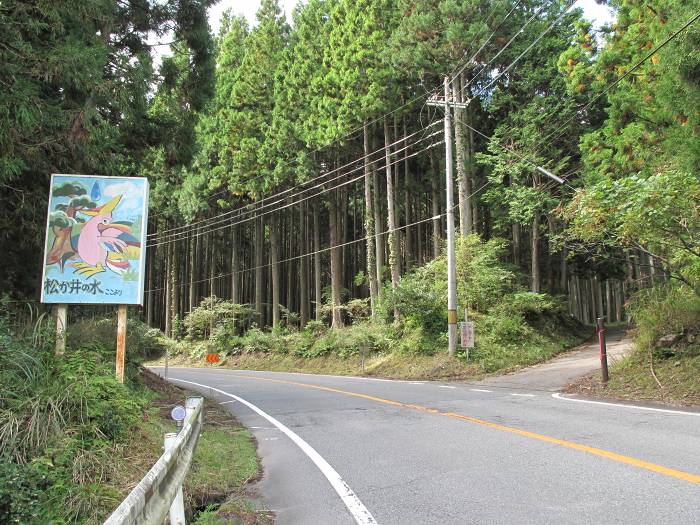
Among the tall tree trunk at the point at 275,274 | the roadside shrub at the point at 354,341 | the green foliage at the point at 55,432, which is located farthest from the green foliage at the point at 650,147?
the tall tree trunk at the point at 275,274

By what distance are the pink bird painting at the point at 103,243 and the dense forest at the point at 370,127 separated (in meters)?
1.07

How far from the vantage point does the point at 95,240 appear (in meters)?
8.32

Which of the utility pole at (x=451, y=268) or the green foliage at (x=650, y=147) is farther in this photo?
the utility pole at (x=451, y=268)

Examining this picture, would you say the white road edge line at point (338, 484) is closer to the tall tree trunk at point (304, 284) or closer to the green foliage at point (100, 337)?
the green foliage at point (100, 337)

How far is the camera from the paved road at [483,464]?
450cm

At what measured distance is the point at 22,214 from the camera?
874cm

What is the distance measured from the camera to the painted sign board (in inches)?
318

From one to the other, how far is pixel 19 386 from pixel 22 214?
4168 millimetres

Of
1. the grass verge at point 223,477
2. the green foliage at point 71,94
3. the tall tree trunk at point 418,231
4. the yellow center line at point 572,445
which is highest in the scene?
the tall tree trunk at point 418,231

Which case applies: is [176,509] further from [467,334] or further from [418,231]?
[418,231]

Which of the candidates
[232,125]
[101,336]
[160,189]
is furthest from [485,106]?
[101,336]

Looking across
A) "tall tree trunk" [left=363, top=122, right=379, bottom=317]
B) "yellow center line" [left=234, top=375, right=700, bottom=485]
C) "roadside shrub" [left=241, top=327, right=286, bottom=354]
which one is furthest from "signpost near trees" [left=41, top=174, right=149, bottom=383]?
"roadside shrub" [left=241, top=327, right=286, bottom=354]

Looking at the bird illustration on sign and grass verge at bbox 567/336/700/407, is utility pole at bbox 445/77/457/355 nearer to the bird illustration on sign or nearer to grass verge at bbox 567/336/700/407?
grass verge at bbox 567/336/700/407

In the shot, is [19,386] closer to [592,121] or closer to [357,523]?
[357,523]
